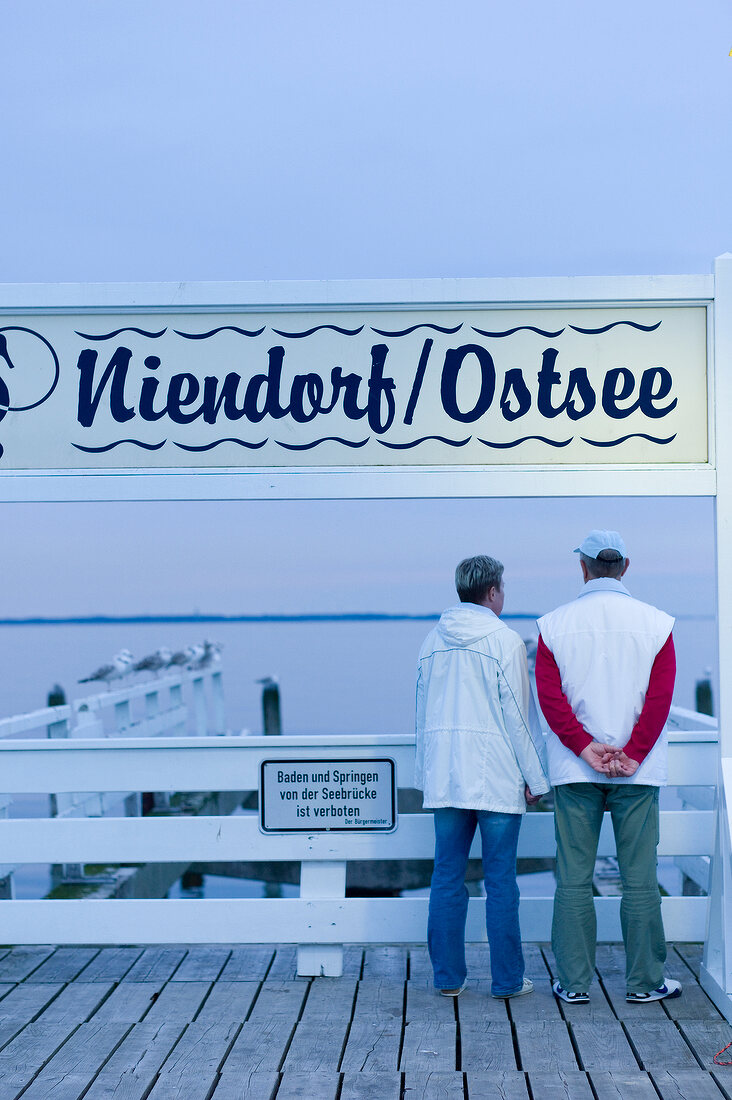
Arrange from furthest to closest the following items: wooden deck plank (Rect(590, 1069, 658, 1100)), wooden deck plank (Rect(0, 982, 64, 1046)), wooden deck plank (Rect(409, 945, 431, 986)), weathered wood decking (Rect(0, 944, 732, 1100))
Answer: wooden deck plank (Rect(409, 945, 431, 986))
wooden deck plank (Rect(0, 982, 64, 1046))
weathered wood decking (Rect(0, 944, 732, 1100))
wooden deck plank (Rect(590, 1069, 658, 1100))

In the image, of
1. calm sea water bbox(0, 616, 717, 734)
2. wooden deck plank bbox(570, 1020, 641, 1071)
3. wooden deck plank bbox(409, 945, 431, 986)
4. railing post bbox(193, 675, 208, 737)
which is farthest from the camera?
calm sea water bbox(0, 616, 717, 734)

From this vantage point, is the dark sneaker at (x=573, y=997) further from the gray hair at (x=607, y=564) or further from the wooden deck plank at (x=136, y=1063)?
the gray hair at (x=607, y=564)

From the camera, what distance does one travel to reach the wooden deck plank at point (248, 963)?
15.8 ft

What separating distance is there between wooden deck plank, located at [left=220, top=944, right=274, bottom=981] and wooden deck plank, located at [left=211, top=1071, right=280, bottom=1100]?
1.06 m

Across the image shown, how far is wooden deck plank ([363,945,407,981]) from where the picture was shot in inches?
188

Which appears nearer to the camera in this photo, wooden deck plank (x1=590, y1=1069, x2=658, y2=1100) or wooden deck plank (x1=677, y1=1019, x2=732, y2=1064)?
wooden deck plank (x1=590, y1=1069, x2=658, y2=1100)

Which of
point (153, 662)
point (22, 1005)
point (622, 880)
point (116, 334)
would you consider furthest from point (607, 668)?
point (153, 662)

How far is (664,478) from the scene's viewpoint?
4.76 m

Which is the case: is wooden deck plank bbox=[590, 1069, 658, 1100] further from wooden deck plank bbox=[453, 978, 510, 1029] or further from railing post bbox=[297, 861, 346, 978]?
railing post bbox=[297, 861, 346, 978]

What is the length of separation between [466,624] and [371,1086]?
5.55 feet

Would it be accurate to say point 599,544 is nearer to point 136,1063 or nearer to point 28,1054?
point 136,1063

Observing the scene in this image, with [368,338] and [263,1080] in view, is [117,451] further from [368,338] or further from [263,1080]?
[263,1080]

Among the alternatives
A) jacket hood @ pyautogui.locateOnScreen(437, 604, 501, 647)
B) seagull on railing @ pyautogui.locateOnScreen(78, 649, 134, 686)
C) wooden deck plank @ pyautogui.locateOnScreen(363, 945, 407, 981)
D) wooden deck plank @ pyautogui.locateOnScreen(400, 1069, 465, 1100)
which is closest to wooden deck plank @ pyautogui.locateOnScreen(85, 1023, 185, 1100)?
wooden deck plank @ pyautogui.locateOnScreen(400, 1069, 465, 1100)

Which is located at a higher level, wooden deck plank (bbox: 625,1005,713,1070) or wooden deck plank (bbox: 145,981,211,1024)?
wooden deck plank (bbox: 625,1005,713,1070)
